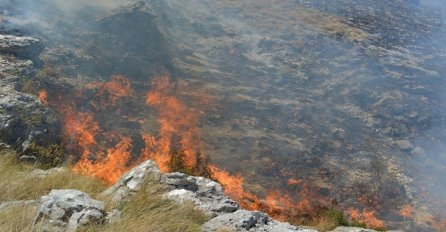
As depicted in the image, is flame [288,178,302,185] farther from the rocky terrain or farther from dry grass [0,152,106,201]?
dry grass [0,152,106,201]

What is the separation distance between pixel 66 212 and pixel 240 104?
44.6 feet

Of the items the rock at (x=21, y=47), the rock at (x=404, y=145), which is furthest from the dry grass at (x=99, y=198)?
the rock at (x=404, y=145)

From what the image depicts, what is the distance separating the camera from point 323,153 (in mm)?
15375

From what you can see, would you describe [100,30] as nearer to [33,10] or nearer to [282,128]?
[33,10]

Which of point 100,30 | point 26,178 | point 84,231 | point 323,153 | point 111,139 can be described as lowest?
point 323,153

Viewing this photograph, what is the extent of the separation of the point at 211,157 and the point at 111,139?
134 inches

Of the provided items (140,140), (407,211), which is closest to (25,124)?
(140,140)

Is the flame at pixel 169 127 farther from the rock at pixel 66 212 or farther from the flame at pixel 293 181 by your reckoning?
the rock at pixel 66 212

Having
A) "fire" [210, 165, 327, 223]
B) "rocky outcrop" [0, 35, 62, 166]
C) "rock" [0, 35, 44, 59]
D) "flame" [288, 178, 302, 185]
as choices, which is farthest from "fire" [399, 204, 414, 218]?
"rock" [0, 35, 44, 59]

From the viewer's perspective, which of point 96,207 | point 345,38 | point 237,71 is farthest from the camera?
point 345,38

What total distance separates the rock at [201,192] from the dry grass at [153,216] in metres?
0.96

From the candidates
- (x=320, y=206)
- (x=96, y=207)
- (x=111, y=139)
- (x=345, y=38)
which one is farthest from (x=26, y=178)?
(x=345, y=38)

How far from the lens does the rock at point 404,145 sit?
1681cm

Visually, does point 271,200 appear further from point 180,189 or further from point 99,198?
point 99,198
